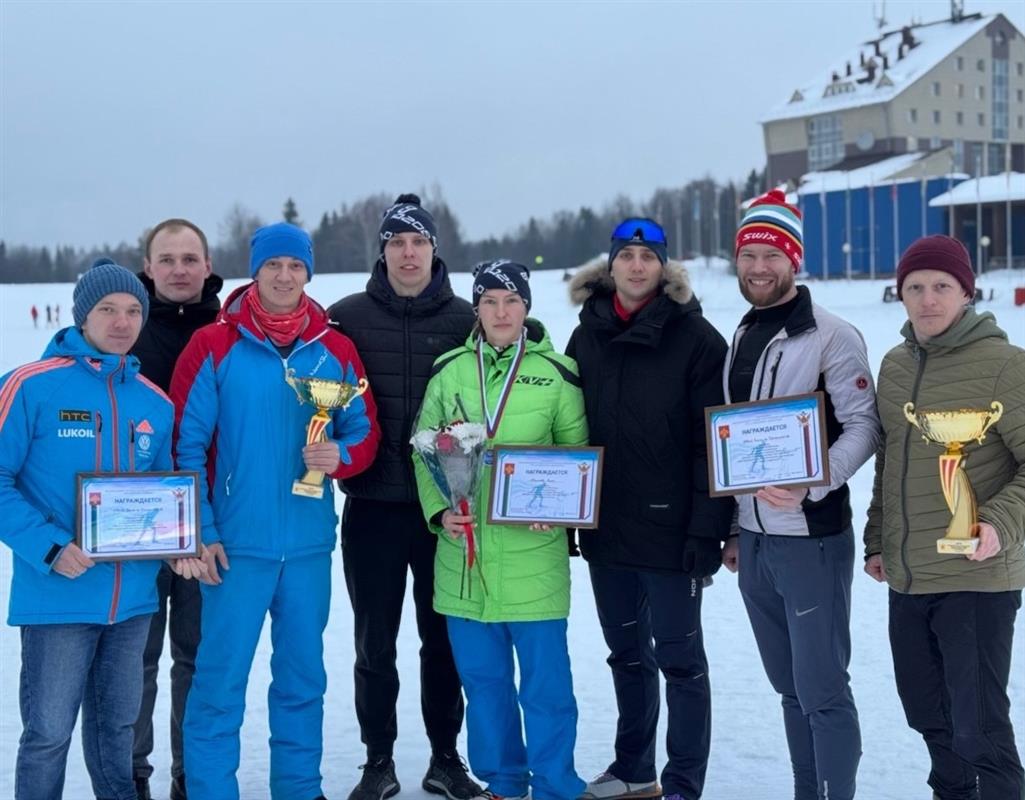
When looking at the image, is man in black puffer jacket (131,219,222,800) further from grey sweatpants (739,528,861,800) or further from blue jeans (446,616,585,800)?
grey sweatpants (739,528,861,800)

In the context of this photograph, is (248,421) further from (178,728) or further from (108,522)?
(178,728)

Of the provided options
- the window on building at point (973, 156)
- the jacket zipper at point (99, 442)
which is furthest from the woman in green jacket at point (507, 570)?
the window on building at point (973, 156)

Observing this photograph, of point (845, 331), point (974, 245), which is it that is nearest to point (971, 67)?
point (974, 245)

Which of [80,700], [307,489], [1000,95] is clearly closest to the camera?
[80,700]

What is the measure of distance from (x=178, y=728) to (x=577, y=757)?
1.75 m

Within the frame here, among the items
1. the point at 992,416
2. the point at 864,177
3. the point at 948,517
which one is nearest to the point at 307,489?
the point at 948,517

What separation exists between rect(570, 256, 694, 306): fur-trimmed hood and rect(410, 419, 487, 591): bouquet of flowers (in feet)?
2.57

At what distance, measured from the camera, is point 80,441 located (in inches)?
146

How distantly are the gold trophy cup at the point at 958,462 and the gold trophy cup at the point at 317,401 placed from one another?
6.63 feet

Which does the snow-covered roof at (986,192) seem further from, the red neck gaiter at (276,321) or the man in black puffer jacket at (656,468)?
the red neck gaiter at (276,321)

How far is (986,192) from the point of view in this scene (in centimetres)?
4166

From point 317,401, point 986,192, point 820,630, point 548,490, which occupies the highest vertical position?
point 986,192

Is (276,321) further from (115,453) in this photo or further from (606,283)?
(606,283)

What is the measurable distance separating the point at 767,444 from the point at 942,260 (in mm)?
847
